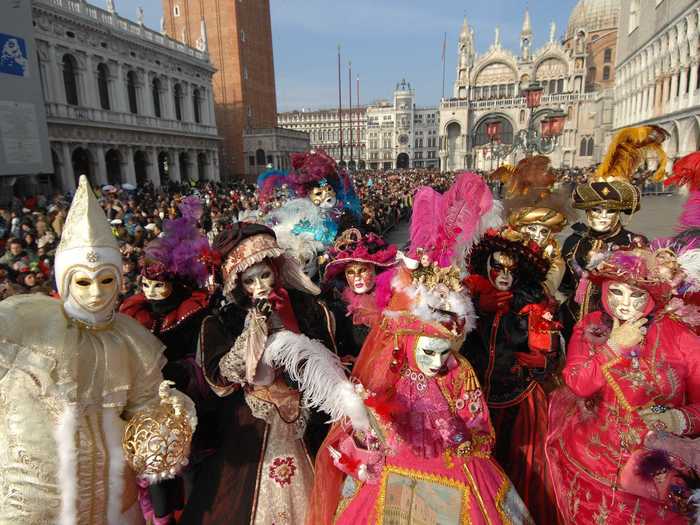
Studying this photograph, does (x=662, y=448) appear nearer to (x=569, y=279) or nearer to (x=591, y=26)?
(x=569, y=279)

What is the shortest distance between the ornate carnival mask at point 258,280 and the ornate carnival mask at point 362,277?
934 mm

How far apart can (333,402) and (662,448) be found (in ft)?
5.63

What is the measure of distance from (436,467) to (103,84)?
→ 113 feet

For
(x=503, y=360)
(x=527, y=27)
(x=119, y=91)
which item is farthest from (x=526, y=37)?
(x=503, y=360)

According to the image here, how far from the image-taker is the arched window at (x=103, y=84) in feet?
93.7

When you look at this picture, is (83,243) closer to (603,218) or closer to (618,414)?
(618,414)

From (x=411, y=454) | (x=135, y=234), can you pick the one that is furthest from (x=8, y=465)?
(x=135, y=234)

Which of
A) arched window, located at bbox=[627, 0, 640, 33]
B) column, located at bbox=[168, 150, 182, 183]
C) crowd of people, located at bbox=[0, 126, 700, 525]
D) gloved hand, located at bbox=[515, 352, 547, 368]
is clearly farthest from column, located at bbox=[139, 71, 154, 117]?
arched window, located at bbox=[627, 0, 640, 33]

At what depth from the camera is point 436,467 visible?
7.59 ft

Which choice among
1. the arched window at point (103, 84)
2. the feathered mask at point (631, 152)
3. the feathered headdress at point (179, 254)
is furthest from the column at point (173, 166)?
the feathered mask at point (631, 152)

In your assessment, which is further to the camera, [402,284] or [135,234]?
[135,234]

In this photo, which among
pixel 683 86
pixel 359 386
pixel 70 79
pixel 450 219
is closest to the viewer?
pixel 359 386

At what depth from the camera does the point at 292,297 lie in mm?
2922

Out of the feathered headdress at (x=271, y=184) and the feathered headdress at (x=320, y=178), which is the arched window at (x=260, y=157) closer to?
the feathered headdress at (x=271, y=184)
